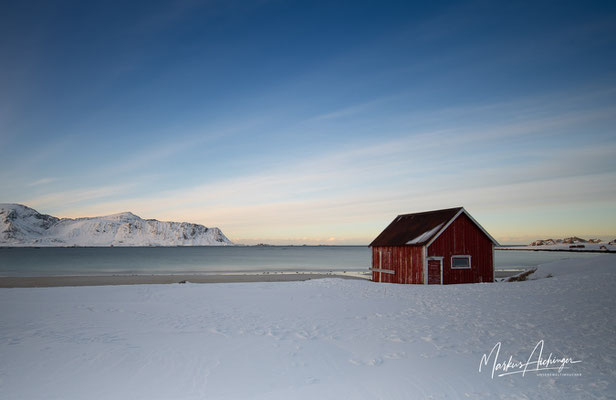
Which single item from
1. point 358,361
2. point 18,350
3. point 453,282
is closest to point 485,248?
point 453,282

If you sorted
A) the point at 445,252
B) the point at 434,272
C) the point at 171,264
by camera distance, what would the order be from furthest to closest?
the point at 171,264 < the point at 445,252 < the point at 434,272

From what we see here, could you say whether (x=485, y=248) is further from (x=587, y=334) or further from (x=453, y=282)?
(x=587, y=334)

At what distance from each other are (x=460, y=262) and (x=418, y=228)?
3.91m

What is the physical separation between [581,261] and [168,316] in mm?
34743

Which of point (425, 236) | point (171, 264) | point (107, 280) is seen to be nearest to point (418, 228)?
point (425, 236)

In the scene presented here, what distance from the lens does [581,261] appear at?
33719 millimetres

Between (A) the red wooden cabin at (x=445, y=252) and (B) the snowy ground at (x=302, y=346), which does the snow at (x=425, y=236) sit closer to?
(A) the red wooden cabin at (x=445, y=252)

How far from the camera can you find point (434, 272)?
27484 mm

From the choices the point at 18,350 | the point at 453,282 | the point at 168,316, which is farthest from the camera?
the point at 453,282

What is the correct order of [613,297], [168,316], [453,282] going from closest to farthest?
[168,316] < [613,297] < [453,282]

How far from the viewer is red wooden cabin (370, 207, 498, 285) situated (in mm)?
27516

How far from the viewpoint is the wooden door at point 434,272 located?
27328 mm
